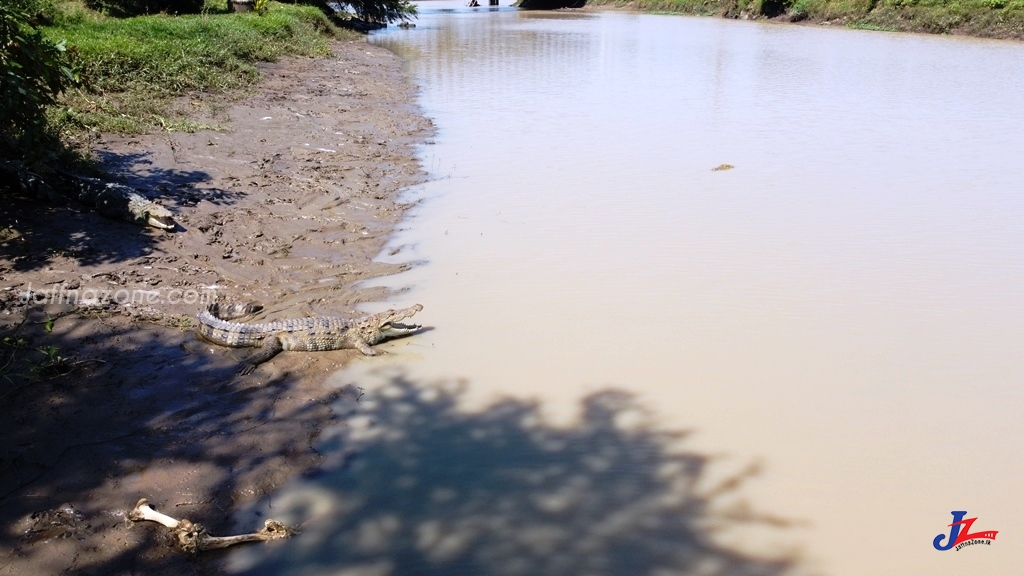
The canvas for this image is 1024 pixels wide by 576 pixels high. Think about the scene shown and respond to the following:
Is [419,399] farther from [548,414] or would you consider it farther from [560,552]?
[560,552]

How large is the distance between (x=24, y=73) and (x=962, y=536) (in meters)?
6.90

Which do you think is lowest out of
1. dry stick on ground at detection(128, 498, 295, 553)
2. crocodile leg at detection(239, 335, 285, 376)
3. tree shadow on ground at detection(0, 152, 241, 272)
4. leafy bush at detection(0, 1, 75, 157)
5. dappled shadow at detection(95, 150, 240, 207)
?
dry stick on ground at detection(128, 498, 295, 553)

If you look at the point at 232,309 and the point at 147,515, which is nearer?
the point at 147,515

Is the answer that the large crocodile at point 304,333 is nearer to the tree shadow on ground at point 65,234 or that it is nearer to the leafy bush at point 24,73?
A: the tree shadow on ground at point 65,234

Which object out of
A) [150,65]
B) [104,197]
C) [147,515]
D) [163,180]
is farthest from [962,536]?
[150,65]

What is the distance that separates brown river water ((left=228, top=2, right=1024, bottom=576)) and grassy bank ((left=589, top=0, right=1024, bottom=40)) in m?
20.2

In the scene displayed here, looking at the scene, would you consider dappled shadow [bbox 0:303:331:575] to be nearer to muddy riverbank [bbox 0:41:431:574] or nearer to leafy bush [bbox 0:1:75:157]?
muddy riverbank [bbox 0:41:431:574]

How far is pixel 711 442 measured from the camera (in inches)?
162

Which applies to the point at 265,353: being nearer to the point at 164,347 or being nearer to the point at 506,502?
the point at 164,347

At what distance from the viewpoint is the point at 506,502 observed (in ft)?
11.9

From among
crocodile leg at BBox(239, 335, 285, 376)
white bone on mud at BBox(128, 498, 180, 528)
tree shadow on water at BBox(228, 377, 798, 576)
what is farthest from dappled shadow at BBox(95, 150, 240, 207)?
white bone on mud at BBox(128, 498, 180, 528)

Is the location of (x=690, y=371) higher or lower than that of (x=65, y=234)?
lower

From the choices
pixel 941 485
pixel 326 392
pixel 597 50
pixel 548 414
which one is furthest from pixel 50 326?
pixel 597 50

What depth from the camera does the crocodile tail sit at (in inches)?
209
